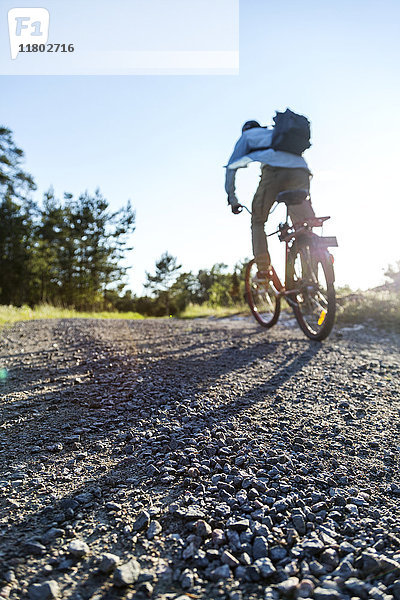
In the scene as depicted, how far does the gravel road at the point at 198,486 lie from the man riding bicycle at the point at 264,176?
2281mm

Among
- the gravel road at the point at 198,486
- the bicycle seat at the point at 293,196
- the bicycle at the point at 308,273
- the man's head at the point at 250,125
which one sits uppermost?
the man's head at the point at 250,125

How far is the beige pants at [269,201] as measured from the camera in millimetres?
4602

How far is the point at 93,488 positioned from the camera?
1513 mm

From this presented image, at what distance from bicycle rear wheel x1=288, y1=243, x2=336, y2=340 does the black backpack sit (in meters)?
1.21

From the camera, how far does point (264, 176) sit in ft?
15.9

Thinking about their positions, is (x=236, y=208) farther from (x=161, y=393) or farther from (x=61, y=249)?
(x=61, y=249)

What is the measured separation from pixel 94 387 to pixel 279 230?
326cm

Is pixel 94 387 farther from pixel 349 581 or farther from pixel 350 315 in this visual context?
pixel 350 315

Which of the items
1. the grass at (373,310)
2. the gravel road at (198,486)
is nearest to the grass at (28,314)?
the gravel road at (198,486)

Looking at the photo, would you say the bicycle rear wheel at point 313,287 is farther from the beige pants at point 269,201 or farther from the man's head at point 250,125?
the man's head at point 250,125

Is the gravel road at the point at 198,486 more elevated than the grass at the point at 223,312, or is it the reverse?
the grass at the point at 223,312

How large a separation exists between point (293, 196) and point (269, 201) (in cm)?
58

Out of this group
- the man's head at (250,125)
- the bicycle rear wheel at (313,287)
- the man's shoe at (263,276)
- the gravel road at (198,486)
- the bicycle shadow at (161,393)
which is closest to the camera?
the gravel road at (198,486)

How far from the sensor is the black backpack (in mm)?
4395
